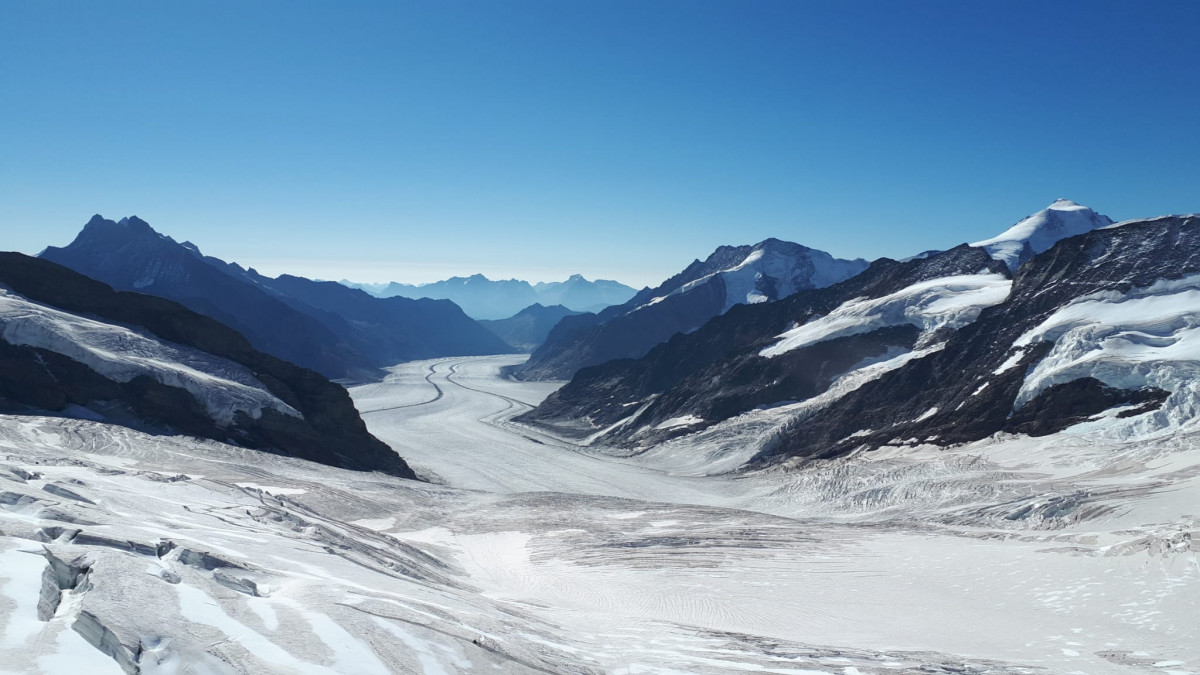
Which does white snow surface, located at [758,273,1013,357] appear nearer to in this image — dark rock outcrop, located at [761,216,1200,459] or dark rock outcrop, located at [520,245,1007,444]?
dark rock outcrop, located at [520,245,1007,444]

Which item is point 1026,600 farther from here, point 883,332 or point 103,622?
point 883,332

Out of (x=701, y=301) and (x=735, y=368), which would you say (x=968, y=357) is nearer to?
(x=735, y=368)

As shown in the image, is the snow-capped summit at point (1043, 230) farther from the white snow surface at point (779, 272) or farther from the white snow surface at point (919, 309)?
the white snow surface at point (919, 309)

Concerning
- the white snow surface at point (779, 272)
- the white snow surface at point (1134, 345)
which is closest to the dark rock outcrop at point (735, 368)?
the white snow surface at point (1134, 345)

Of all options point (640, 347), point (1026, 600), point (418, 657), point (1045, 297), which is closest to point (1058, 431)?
point (1045, 297)

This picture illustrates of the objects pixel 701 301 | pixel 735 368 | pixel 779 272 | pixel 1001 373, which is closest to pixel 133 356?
pixel 735 368

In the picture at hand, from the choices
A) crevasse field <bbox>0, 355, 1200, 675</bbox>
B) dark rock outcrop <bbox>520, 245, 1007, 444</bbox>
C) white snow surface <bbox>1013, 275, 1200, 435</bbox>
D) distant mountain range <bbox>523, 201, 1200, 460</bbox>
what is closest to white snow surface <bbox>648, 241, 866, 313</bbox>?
dark rock outcrop <bbox>520, 245, 1007, 444</bbox>
